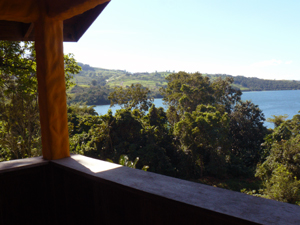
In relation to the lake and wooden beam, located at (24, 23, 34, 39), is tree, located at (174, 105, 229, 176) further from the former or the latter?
the lake

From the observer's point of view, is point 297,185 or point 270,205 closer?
point 270,205

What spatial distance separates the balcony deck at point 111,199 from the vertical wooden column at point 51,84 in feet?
0.42

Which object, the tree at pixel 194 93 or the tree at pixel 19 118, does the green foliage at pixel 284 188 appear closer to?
the tree at pixel 194 93

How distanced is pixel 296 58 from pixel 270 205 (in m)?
52.6

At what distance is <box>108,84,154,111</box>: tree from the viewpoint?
48.6 ft

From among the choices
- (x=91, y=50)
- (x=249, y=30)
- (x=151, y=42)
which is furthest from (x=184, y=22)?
(x=91, y=50)

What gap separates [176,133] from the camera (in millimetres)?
12305

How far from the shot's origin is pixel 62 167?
147 centimetres

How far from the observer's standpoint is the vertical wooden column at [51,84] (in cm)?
164

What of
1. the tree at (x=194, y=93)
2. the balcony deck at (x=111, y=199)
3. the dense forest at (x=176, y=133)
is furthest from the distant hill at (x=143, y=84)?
the balcony deck at (x=111, y=199)

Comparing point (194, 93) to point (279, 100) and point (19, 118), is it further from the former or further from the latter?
point (279, 100)

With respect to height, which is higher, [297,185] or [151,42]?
[151,42]

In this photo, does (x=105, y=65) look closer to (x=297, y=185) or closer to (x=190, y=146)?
(x=190, y=146)

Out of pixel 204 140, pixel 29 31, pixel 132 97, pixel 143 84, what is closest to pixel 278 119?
pixel 204 140
